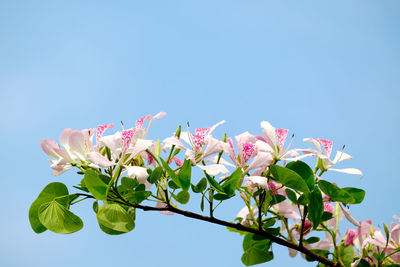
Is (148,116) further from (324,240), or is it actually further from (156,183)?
(324,240)

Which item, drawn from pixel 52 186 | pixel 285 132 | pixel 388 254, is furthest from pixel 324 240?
pixel 52 186

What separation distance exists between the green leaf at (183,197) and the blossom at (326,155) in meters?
0.41

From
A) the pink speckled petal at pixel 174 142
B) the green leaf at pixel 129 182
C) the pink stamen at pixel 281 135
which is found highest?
the pink stamen at pixel 281 135

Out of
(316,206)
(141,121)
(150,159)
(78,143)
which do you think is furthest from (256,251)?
(78,143)

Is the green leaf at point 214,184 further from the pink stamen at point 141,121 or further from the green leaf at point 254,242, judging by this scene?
the green leaf at point 254,242

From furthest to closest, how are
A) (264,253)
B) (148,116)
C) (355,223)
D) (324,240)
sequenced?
(324,240) → (264,253) → (355,223) → (148,116)

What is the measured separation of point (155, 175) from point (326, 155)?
0.60m

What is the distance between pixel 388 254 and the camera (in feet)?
5.92

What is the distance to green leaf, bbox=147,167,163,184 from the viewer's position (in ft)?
4.54

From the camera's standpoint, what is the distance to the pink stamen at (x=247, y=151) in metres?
1.45

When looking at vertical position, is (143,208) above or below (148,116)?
below

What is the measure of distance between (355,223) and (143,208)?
2.38 feet

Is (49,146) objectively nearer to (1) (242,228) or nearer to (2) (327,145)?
(1) (242,228)

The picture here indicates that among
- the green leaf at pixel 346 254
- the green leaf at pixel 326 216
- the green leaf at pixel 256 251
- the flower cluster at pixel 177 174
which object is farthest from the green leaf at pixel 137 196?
the green leaf at pixel 346 254
